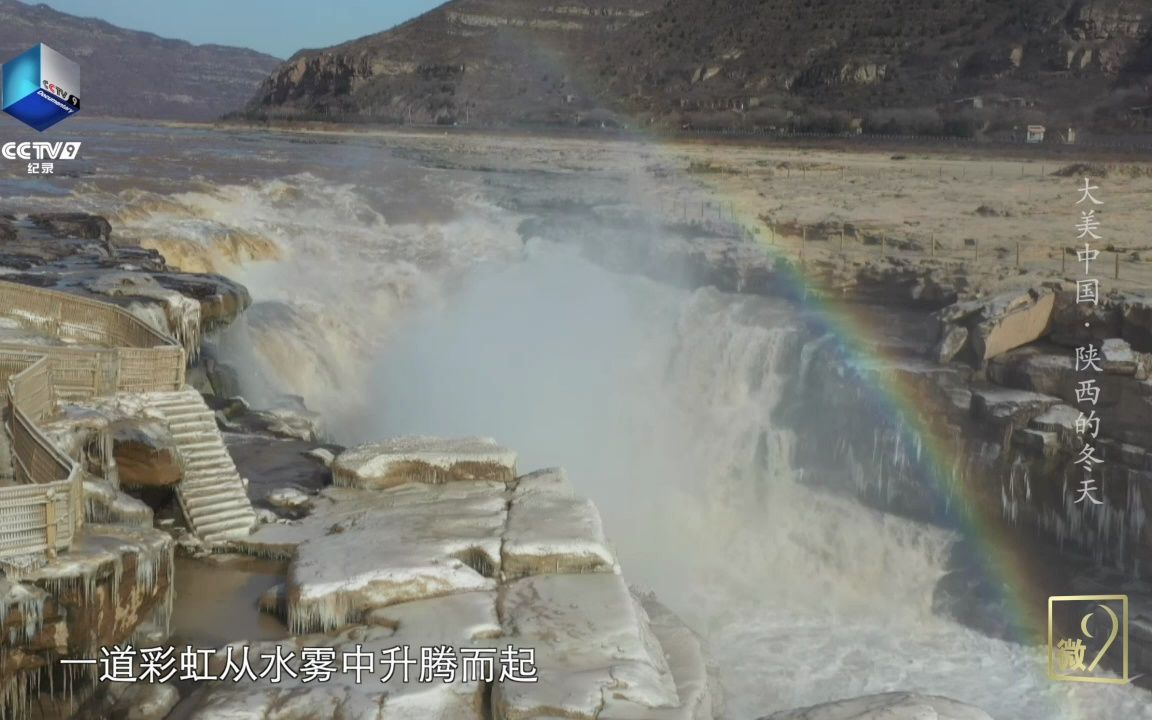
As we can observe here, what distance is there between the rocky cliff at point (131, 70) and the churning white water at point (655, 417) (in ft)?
335

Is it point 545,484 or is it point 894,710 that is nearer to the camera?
point 894,710

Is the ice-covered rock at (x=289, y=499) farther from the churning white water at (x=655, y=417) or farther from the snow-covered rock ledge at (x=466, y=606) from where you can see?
the churning white water at (x=655, y=417)

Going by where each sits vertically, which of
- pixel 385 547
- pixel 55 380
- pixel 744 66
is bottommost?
pixel 385 547

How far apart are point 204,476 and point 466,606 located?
3804 mm

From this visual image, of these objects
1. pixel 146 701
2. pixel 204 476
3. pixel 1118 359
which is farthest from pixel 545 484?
pixel 1118 359

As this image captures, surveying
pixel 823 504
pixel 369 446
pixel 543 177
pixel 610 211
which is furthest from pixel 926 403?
pixel 543 177

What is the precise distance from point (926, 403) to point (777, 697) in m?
6.52

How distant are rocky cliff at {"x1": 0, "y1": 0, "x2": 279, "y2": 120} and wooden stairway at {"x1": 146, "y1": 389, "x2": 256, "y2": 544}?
116m

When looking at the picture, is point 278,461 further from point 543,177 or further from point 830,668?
point 543,177

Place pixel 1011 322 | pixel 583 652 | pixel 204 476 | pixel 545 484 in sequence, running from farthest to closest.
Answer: pixel 1011 322 < pixel 545 484 < pixel 204 476 < pixel 583 652

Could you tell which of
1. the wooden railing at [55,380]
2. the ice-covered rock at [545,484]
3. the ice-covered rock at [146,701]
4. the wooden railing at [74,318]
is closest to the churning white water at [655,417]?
the ice-covered rock at [545,484]

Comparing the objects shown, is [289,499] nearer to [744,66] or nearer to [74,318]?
[74,318]

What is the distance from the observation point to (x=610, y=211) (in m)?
32.7

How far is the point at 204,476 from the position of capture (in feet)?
40.5
